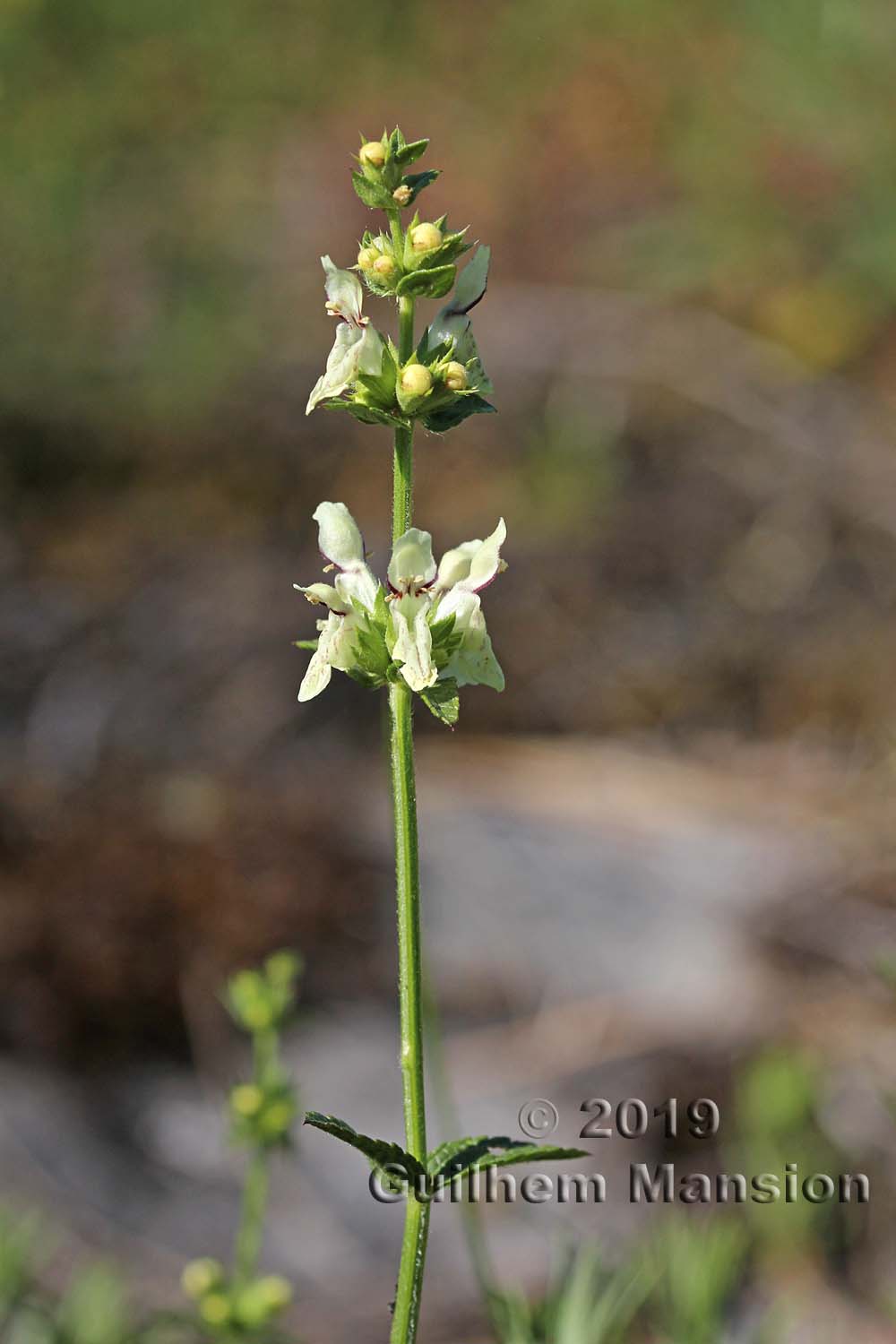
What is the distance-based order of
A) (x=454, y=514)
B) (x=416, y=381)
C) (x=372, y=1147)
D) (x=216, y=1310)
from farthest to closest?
1. (x=454, y=514)
2. (x=216, y=1310)
3. (x=416, y=381)
4. (x=372, y=1147)

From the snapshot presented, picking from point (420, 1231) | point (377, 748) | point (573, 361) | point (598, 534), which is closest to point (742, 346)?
point (573, 361)

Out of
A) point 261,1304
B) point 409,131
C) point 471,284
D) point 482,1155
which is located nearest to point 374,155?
point 471,284

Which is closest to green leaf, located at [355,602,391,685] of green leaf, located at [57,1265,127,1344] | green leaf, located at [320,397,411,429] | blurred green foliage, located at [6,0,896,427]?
green leaf, located at [320,397,411,429]

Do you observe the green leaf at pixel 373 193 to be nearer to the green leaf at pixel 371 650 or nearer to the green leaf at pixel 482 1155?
the green leaf at pixel 371 650

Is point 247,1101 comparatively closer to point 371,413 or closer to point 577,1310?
point 577,1310
